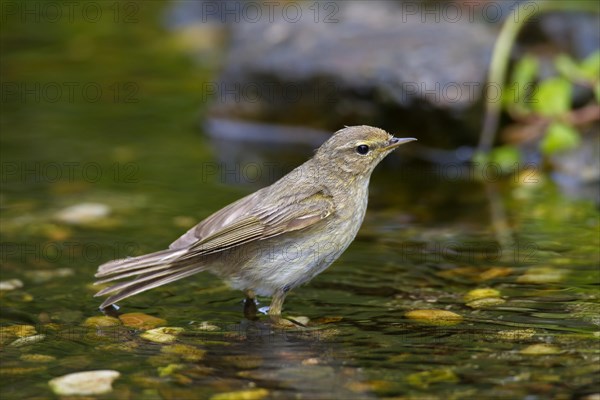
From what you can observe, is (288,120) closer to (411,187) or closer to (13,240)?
(411,187)

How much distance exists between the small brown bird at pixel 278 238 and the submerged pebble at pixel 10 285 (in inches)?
29.4

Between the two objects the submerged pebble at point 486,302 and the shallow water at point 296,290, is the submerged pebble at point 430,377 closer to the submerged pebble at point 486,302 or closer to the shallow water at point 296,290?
the shallow water at point 296,290

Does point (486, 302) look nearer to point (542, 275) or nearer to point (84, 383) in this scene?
point (542, 275)

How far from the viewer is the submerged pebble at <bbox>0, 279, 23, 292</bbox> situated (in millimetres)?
6793

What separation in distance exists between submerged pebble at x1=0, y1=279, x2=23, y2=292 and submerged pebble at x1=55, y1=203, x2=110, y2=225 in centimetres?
138

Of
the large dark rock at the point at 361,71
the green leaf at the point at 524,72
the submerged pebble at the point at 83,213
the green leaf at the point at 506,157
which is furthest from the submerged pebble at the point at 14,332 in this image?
the green leaf at the point at 524,72

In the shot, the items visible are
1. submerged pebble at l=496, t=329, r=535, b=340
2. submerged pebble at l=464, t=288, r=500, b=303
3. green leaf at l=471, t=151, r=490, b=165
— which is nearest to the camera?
submerged pebble at l=496, t=329, r=535, b=340

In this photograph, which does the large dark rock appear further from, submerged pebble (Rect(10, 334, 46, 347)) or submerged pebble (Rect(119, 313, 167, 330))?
submerged pebble (Rect(10, 334, 46, 347))

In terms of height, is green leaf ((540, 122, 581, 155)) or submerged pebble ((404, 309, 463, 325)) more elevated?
green leaf ((540, 122, 581, 155))

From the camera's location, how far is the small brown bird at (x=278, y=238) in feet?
20.6

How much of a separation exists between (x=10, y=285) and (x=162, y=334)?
162 cm

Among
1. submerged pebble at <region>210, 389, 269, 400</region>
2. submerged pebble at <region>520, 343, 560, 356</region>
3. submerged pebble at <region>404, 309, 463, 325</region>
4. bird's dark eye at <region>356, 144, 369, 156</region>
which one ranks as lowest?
submerged pebble at <region>210, 389, 269, 400</region>

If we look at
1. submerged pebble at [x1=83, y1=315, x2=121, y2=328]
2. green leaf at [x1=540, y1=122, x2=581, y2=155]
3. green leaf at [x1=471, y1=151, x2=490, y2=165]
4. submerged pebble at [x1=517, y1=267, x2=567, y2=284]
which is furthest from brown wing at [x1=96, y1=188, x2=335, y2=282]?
green leaf at [x1=471, y1=151, x2=490, y2=165]

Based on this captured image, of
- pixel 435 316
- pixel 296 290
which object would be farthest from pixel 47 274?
pixel 435 316
